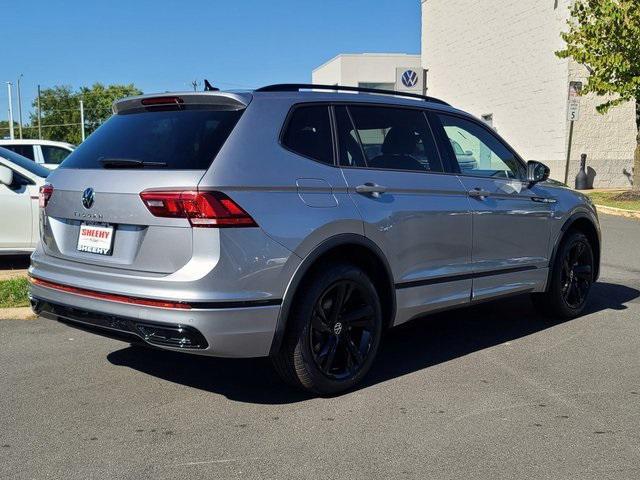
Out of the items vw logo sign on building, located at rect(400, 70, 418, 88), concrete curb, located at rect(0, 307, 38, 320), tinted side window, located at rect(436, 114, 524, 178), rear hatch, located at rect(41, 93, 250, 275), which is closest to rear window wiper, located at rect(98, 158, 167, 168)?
rear hatch, located at rect(41, 93, 250, 275)

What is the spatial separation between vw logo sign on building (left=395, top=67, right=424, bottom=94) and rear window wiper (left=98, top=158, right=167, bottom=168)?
16.0 m

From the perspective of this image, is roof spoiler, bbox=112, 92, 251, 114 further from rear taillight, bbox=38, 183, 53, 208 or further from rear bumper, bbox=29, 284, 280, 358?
rear bumper, bbox=29, 284, 280, 358

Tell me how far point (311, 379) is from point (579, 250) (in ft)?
11.3

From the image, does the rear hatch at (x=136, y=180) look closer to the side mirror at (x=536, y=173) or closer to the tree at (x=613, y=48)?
the side mirror at (x=536, y=173)

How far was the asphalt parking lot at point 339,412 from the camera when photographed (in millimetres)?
3471

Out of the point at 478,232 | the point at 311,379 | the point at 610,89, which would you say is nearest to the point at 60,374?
the point at 311,379

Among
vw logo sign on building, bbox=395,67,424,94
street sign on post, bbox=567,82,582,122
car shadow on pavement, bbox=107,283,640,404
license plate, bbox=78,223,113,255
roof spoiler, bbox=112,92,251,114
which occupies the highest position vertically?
vw logo sign on building, bbox=395,67,424,94

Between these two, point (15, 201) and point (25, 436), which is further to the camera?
point (15, 201)

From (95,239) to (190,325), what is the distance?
0.86 metres

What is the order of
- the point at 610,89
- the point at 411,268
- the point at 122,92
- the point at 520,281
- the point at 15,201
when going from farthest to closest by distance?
the point at 122,92 → the point at 610,89 → the point at 15,201 → the point at 520,281 → the point at 411,268

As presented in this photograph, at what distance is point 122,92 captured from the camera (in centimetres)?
9231

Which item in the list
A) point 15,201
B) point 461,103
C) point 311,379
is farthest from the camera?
point 461,103

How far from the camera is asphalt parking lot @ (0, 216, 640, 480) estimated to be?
3471mm

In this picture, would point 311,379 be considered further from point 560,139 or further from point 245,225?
point 560,139
